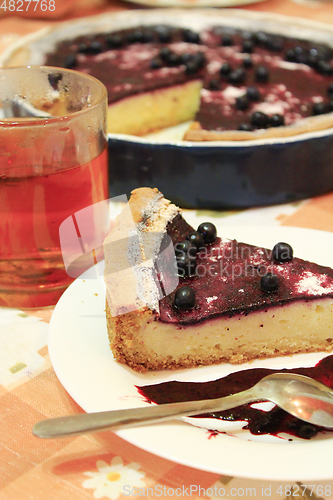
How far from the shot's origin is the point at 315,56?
3092 mm

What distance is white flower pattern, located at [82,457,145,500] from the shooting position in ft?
3.46

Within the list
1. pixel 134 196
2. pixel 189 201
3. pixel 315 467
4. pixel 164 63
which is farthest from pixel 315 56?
pixel 315 467

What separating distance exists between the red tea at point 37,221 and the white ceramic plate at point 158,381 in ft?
0.43

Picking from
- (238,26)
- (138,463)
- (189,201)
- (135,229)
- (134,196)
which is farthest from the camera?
(238,26)

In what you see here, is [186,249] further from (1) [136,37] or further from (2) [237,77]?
(1) [136,37]

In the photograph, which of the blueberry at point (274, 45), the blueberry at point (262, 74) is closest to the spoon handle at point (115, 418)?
the blueberry at point (262, 74)

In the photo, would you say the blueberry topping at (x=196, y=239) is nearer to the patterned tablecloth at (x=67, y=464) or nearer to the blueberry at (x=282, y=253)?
the blueberry at (x=282, y=253)

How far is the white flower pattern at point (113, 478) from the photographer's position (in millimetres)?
1056

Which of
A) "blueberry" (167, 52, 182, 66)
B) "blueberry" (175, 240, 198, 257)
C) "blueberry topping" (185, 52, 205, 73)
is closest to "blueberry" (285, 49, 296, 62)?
"blueberry topping" (185, 52, 205, 73)

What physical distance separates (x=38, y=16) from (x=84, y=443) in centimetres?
363

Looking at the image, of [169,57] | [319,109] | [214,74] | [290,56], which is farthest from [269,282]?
[290,56]

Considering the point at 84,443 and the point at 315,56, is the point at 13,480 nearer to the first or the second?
the point at 84,443

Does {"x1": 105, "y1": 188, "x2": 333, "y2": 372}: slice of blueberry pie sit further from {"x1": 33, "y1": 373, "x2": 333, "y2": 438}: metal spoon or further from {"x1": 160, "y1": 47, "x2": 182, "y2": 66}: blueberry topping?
{"x1": 160, "y1": 47, "x2": 182, "y2": 66}: blueberry topping

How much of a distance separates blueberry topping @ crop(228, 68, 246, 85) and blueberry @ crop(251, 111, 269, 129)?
20.8 inches
